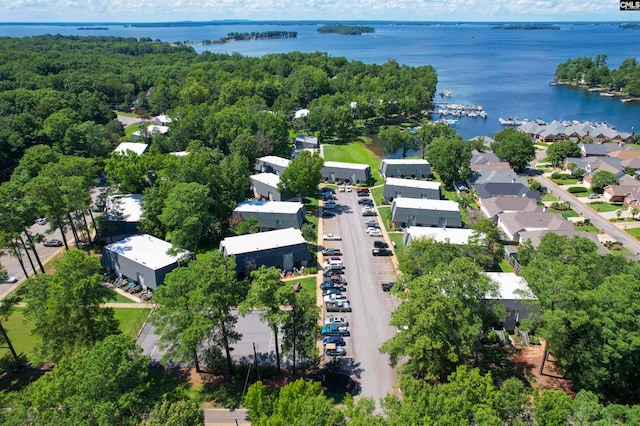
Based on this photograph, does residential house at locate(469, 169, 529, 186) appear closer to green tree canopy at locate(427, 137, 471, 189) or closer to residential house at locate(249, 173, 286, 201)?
green tree canopy at locate(427, 137, 471, 189)

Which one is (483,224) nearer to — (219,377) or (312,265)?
(312,265)

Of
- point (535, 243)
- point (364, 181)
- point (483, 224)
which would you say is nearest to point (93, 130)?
point (364, 181)

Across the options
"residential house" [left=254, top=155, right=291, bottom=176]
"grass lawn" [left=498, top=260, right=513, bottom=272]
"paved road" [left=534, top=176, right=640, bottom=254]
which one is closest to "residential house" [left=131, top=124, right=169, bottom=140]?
"residential house" [left=254, top=155, right=291, bottom=176]

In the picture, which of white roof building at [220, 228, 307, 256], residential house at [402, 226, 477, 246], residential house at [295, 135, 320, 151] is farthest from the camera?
residential house at [295, 135, 320, 151]

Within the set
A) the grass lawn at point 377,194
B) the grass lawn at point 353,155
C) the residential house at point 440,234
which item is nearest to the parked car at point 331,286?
the residential house at point 440,234

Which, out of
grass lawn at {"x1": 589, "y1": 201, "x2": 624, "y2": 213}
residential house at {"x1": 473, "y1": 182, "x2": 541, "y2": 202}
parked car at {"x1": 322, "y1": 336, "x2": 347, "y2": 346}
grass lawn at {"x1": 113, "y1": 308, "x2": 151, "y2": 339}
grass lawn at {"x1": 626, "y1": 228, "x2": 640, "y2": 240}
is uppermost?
residential house at {"x1": 473, "y1": 182, "x2": 541, "y2": 202}
